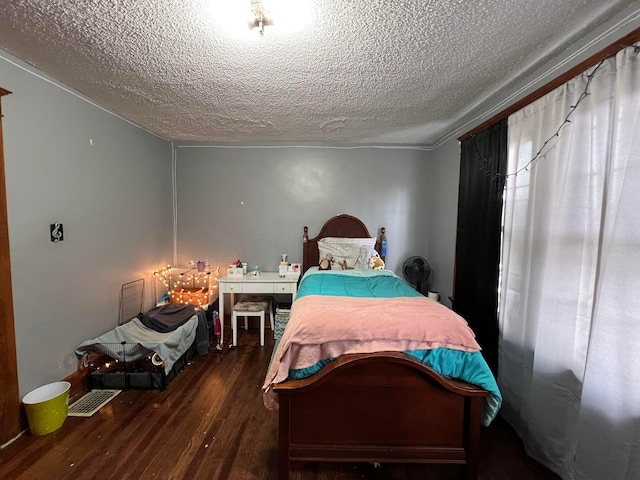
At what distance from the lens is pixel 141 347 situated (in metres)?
2.26

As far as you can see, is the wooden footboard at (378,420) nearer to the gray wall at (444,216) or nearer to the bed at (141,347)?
the bed at (141,347)

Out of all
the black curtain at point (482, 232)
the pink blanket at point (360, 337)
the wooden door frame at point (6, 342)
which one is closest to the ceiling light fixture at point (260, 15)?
the pink blanket at point (360, 337)

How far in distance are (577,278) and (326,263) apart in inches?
87.5

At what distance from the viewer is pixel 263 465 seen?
1.52 m

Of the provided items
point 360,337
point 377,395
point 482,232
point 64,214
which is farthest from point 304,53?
point 64,214

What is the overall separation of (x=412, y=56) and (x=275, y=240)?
2.49 m

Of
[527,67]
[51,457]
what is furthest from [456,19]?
[51,457]

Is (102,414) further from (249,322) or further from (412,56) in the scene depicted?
(412,56)

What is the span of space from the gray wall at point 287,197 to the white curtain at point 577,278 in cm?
162

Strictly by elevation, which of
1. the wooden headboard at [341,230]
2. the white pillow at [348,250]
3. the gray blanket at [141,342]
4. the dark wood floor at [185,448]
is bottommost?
the dark wood floor at [185,448]

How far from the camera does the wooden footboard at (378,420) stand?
1.39 m

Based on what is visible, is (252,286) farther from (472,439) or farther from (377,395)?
(472,439)

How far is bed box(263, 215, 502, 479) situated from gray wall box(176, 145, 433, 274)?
7.09 feet

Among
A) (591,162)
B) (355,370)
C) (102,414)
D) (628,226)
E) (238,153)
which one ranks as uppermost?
(238,153)
